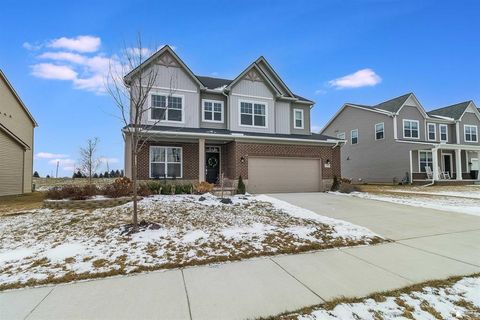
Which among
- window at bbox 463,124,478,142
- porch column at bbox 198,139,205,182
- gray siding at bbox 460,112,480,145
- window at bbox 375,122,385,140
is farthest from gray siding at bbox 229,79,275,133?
window at bbox 463,124,478,142

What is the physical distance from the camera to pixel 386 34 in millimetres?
15961

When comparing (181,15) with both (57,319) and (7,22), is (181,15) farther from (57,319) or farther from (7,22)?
(57,319)

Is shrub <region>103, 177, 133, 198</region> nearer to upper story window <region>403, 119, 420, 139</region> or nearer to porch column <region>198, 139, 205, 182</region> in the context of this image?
porch column <region>198, 139, 205, 182</region>

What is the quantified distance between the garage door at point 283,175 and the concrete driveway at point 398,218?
4.44 metres

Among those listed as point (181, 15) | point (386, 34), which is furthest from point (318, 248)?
point (386, 34)

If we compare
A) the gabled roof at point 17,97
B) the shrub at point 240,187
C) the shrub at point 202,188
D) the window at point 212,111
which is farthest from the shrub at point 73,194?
the gabled roof at point 17,97

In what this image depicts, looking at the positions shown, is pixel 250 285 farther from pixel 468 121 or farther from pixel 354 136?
pixel 468 121

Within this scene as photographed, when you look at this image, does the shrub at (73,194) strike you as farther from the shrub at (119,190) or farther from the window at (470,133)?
the window at (470,133)

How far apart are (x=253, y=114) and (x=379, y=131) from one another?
51.7 ft

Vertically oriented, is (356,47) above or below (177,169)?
above

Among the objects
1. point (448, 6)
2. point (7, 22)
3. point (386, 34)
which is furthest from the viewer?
point (386, 34)

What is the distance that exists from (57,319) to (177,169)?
1285cm

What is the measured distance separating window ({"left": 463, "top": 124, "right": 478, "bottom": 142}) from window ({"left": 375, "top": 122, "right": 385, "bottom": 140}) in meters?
10.5

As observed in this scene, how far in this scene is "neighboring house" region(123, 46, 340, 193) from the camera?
1555 cm
